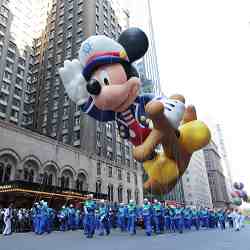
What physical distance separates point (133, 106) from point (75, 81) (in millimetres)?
1790

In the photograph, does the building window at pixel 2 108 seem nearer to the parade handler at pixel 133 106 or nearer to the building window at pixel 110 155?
the building window at pixel 110 155

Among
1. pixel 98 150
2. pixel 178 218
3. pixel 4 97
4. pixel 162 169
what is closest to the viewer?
pixel 162 169

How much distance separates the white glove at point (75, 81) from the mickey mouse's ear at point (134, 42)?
4.66 ft

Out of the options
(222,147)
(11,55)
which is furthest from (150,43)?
(222,147)

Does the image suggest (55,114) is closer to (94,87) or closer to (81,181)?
(81,181)

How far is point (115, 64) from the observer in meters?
6.80

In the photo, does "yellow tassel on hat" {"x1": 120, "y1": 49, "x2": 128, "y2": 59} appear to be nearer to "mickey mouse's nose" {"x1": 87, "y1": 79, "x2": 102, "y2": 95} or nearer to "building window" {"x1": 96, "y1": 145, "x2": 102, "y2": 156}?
"mickey mouse's nose" {"x1": 87, "y1": 79, "x2": 102, "y2": 95}

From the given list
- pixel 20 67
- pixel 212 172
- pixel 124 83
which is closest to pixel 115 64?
pixel 124 83

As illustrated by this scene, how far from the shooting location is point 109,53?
677 centimetres

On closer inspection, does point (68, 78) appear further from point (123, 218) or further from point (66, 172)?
point (66, 172)

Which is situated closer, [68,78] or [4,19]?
[68,78]

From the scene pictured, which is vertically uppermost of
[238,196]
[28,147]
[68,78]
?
[28,147]

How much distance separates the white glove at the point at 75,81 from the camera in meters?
7.28

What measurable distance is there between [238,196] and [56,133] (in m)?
26.6
